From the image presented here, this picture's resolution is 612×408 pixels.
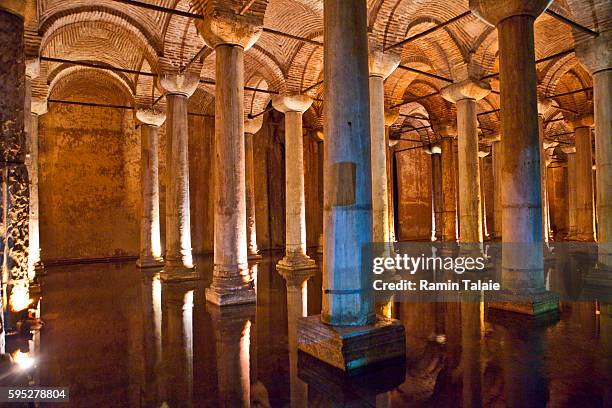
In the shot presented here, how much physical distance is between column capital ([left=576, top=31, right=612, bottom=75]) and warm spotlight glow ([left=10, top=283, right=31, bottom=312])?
11.2 meters

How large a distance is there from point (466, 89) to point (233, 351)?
371 inches

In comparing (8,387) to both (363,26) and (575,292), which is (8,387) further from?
(575,292)

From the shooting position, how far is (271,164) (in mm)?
19969

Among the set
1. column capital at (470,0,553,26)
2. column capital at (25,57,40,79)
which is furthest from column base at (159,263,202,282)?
column capital at (470,0,553,26)

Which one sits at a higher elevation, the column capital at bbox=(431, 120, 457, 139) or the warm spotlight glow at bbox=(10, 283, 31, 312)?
the column capital at bbox=(431, 120, 457, 139)

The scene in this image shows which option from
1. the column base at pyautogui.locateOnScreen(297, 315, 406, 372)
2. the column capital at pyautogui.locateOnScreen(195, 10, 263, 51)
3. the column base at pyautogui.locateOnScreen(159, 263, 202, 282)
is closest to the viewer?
the column base at pyautogui.locateOnScreen(297, 315, 406, 372)

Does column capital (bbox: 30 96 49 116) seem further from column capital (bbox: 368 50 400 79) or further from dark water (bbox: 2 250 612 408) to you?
column capital (bbox: 368 50 400 79)

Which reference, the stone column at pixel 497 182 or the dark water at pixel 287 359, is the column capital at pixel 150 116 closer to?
the dark water at pixel 287 359

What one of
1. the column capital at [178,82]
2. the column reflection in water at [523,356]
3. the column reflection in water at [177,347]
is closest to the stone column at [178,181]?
the column capital at [178,82]

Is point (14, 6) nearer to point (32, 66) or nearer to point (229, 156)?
point (229, 156)

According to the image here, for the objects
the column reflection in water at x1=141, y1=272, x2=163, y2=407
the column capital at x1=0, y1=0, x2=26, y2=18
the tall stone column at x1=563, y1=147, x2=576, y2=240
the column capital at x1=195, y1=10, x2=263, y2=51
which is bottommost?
the column reflection in water at x1=141, y1=272, x2=163, y2=407

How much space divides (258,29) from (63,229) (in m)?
11.9

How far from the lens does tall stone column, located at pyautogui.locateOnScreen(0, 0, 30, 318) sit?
4871mm

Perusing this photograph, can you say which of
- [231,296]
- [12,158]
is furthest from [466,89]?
[12,158]
